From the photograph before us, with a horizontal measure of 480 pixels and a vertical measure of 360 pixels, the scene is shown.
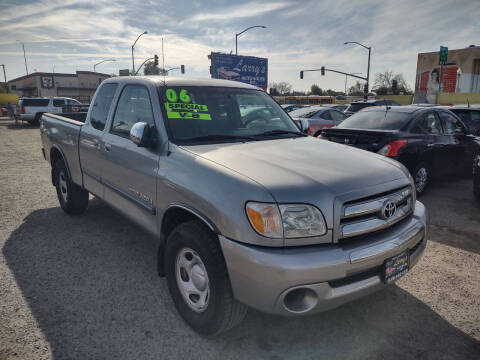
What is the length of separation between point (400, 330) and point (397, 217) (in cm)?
90

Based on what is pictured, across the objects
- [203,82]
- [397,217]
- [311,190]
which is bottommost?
[397,217]

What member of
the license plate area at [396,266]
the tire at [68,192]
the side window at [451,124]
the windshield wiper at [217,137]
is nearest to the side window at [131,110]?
the windshield wiper at [217,137]

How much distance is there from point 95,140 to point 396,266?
3.28m

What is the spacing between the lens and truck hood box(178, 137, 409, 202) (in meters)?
2.24

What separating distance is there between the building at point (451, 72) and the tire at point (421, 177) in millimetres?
39642

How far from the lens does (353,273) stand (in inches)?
86.5

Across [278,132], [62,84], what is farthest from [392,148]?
[62,84]

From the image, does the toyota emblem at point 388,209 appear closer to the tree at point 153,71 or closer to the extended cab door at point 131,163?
the extended cab door at point 131,163

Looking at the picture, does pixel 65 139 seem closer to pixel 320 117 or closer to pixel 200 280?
pixel 200 280

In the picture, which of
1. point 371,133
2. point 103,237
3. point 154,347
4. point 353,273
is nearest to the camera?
point 353,273

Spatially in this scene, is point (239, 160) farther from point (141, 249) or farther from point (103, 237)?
point (103, 237)

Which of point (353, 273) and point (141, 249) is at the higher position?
point (353, 273)

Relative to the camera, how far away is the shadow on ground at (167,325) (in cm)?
252

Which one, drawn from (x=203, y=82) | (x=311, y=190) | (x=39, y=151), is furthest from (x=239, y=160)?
(x=39, y=151)
